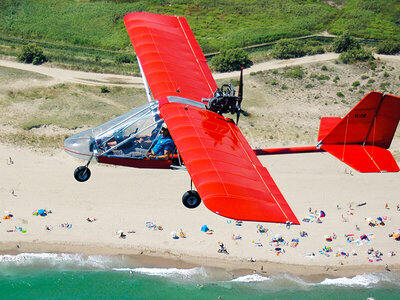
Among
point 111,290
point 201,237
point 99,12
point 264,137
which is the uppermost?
point 99,12

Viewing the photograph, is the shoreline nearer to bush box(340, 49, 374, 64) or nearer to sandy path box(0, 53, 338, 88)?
sandy path box(0, 53, 338, 88)

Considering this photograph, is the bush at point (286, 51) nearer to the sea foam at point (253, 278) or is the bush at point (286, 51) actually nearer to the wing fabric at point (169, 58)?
the wing fabric at point (169, 58)

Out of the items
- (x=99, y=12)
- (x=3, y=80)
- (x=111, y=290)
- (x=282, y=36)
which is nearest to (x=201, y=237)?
(x=111, y=290)

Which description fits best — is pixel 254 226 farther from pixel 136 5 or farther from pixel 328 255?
pixel 136 5

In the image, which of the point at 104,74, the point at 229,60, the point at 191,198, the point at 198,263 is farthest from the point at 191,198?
the point at 229,60

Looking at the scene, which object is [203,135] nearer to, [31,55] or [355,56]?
[31,55]

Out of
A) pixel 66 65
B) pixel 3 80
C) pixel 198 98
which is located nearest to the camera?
pixel 198 98
